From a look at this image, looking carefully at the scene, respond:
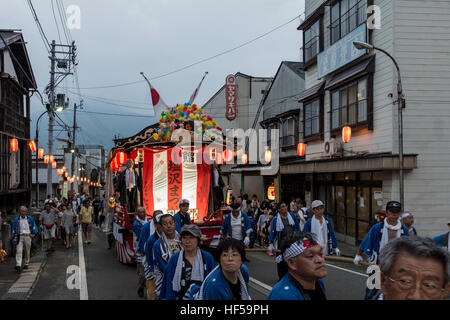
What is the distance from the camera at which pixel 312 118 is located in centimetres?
2189

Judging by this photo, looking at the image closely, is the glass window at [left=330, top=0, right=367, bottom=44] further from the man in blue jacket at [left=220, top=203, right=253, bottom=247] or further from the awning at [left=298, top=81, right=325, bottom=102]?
the man in blue jacket at [left=220, top=203, right=253, bottom=247]

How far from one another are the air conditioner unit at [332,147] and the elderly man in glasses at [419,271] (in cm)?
1642

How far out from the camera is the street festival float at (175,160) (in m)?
13.1

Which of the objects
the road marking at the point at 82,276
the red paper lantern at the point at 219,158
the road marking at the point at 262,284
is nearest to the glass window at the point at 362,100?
the red paper lantern at the point at 219,158

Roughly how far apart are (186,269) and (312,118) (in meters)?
17.9

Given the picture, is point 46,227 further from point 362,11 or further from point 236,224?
point 362,11

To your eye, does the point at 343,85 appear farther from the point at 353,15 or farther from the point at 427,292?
the point at 427,292

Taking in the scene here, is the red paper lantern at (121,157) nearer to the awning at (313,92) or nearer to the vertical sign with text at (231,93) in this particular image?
the awning at (313,92)

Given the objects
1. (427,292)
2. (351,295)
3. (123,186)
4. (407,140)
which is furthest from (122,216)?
(427,292)

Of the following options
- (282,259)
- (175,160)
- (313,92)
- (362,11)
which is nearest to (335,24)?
(362,11)

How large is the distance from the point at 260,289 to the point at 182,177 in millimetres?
5607

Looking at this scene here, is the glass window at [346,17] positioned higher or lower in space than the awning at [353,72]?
higher

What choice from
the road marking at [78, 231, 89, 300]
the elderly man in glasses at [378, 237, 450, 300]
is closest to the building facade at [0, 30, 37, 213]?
the road marking at [78, 231, 89, 300]

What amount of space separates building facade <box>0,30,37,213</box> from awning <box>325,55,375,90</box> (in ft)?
A: 44.3
